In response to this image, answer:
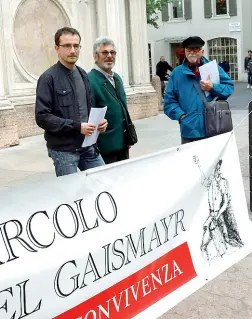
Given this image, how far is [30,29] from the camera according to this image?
12.7 metres

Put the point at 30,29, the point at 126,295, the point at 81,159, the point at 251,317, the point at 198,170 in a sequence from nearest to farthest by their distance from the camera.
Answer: the point at 126,295
the point at 251,317
the point at 198,170
the point at 81,159
the point at 30,29

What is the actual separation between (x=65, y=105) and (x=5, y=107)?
23.4ft

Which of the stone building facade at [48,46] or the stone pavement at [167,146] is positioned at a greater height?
the stone building facade at [48,46]

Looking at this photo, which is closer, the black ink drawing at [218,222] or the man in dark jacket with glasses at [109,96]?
the black ink drawing at [218,222]

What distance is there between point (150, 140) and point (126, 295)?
27.5ft

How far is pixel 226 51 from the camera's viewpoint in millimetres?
38125

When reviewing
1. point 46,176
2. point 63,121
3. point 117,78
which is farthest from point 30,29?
point 63,121

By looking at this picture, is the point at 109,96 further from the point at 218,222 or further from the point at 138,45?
the point at 138,45

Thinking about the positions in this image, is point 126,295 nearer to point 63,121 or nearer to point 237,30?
point 63,121

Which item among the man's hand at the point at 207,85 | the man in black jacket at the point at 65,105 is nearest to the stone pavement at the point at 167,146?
the man in black jacket at the point at 65,105

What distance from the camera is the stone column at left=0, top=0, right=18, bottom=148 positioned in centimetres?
1116

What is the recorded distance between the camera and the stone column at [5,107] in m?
11.2

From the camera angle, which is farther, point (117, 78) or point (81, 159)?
point (117, 78)

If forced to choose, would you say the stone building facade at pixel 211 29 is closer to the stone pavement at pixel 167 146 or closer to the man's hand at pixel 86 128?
the stone pavement at pixel 167 146
